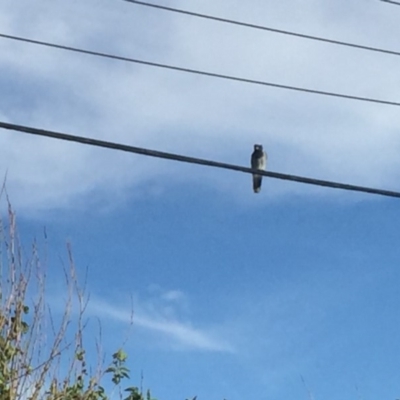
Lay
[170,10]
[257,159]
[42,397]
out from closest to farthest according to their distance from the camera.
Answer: [42,397]
[170,10]
[257,159]

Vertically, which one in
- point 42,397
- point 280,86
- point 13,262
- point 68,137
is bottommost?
point 42,397

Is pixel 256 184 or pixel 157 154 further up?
pixel 256 184

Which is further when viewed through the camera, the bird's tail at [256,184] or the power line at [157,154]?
the bird's tail at [256,184]

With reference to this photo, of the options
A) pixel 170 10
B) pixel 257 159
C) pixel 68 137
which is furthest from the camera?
pixel 257 159

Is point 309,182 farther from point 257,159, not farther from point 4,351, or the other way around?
point 257,159

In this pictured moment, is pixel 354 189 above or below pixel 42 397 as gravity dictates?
above

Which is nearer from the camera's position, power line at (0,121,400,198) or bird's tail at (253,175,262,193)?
power line at (0,121,400,198)

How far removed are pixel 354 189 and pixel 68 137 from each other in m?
2.68

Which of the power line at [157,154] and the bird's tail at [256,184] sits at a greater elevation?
the bird's tail at [256,184]

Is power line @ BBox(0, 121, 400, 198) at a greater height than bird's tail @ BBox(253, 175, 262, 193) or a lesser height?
lesser

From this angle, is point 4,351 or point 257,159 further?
point 257,159

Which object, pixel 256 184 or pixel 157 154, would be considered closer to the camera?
pixel 157 154

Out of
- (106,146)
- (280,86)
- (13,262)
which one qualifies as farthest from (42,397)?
(280,86)

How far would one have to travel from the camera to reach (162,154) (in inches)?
390
